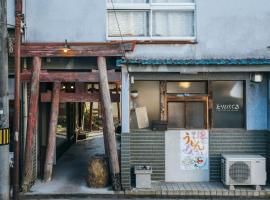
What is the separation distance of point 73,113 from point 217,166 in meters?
11.5

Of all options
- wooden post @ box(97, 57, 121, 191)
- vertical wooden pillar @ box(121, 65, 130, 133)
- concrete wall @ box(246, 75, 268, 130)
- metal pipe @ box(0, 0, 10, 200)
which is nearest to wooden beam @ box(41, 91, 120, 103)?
wooden post @ box(97, 57, 121, 191)

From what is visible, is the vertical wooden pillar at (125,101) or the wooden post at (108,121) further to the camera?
the vertical wooden pillar at (125,101)

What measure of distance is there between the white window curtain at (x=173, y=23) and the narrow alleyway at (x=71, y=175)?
17.3 ft

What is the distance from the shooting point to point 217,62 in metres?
12.3

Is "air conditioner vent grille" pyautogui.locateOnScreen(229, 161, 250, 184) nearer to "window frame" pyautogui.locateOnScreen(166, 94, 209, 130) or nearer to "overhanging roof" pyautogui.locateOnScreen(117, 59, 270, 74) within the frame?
"window frame" pyautogui.locateOnScreen(166, 94, 209, 130)

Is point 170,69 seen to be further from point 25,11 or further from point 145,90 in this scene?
point 25,11

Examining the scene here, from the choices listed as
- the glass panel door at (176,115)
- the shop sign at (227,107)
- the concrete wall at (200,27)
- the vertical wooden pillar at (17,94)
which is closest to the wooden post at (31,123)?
the vertical wooden pillar at (17,94)

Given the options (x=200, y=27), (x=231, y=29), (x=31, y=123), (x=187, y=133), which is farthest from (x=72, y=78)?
(x=231, y=29)

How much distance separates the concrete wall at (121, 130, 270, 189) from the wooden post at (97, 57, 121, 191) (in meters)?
0.65

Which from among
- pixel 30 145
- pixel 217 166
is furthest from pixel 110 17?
pixel 217 166

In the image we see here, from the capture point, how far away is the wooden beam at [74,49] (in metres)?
12.6

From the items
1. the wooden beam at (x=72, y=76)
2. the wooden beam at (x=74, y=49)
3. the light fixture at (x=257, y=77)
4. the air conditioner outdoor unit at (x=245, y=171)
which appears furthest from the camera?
the light fixture at (x=257, y=77)

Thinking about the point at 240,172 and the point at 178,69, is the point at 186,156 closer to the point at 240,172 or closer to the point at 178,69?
the point at 240,172

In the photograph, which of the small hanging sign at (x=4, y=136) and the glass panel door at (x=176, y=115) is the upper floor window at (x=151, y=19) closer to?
the glass panel door at (x=176, y=115)
